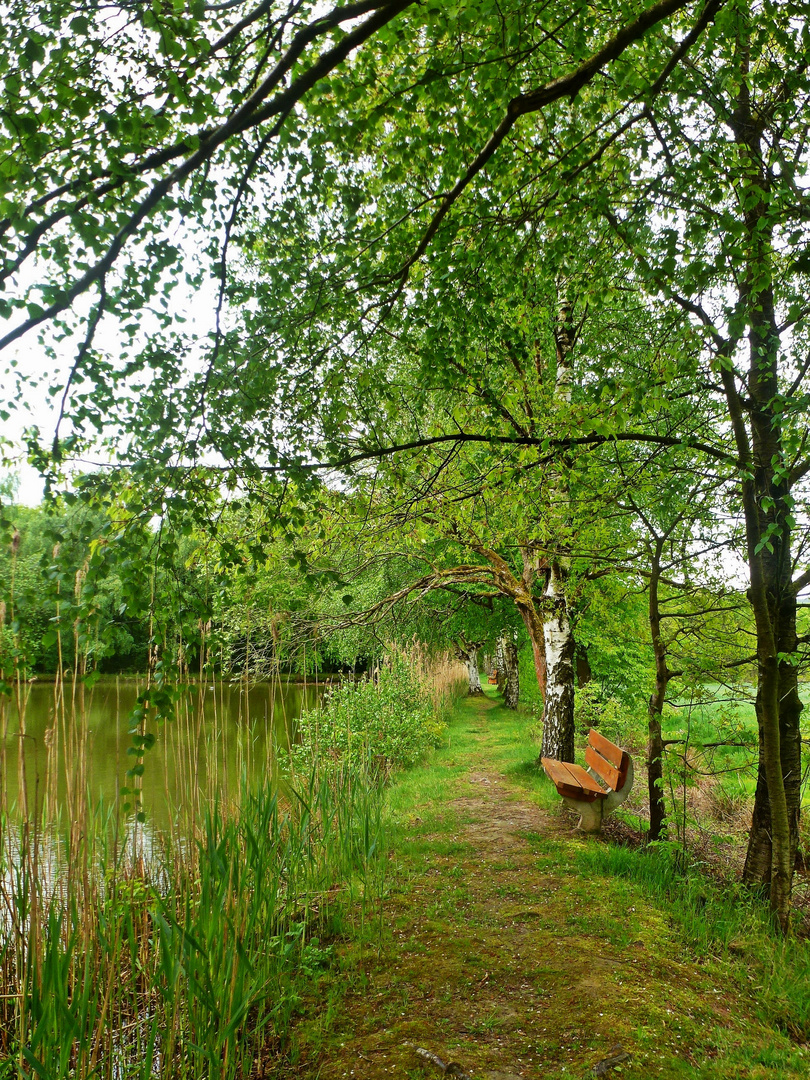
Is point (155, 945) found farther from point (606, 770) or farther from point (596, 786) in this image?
point (606, 770)

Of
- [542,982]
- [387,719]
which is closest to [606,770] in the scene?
[542,982]

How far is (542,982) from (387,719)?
6.46 metres

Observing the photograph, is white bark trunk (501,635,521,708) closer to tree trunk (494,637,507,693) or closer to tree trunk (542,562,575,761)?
tree trunk (494,637,507,693)

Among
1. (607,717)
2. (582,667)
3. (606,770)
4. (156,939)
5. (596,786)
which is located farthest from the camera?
(582,667)

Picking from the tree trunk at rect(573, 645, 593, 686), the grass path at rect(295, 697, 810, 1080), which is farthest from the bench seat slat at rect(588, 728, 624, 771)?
the tree trunk at rect(573, 645, 593, 686)

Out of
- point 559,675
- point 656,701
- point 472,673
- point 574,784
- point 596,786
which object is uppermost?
point 656,701

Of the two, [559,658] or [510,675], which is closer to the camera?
[559,658]

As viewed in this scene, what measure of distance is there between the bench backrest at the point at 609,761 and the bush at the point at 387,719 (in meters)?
2.56

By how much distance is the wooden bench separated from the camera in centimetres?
515

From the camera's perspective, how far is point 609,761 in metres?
5.63

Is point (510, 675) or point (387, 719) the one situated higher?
point (387, 719)

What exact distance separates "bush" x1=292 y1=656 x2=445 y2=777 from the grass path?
3.17 metres

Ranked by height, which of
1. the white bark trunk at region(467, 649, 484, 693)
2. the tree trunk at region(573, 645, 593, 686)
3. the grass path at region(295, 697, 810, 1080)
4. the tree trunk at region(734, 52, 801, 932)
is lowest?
the white bark trunk at region(467, 649, 484, 693)

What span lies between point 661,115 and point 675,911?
4.05 meters
